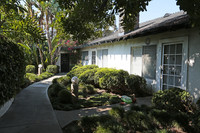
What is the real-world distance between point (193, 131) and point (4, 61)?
15.4 ft

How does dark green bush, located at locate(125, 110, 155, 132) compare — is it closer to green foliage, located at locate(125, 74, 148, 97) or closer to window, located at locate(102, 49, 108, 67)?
green foliage, located at locate(125, 74, 148, 97)

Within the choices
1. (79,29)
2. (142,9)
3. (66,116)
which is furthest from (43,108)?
(142,9)

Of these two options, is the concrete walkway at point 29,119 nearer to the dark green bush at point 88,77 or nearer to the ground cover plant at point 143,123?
the ground cover plant at point 143,123

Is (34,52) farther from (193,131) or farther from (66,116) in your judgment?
(193,131)

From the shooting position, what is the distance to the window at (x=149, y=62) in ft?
22.9

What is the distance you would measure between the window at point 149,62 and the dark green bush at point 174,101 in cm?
234

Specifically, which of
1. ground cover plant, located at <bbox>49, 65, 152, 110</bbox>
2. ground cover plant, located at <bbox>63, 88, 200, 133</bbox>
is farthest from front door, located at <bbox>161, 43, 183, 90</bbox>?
ground cover plant, located at <bbox>63, 88, 200, 133</bbox>

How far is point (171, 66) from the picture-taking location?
6.01 m

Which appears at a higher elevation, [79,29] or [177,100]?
[79,29]

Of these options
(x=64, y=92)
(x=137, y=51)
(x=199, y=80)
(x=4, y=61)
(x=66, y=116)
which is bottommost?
(x=66, y=116)

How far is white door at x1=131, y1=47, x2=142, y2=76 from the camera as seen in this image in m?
7.81

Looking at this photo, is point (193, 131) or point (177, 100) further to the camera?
point (177, 100)

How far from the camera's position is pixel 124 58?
898 cm

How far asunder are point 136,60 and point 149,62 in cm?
99
